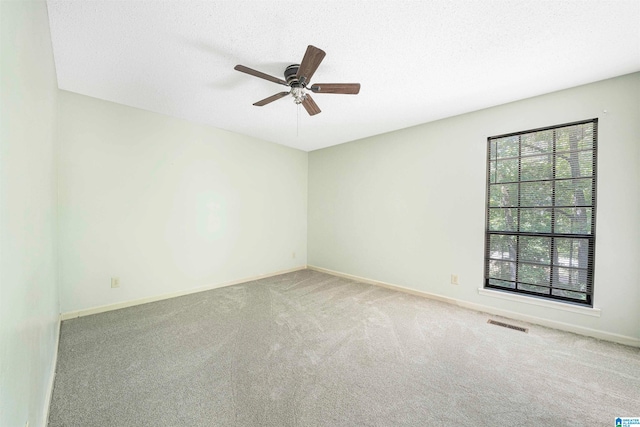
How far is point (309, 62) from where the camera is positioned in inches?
70.4

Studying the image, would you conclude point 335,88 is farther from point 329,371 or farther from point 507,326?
point 507,326

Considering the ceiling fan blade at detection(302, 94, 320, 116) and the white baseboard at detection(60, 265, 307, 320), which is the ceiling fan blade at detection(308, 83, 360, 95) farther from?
the white baseboard at detection(60, 265, 307, 320)

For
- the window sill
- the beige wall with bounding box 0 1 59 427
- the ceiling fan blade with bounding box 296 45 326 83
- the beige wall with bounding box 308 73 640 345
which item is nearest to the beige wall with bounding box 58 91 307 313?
the beige wall with bounding box 308 73 640 345

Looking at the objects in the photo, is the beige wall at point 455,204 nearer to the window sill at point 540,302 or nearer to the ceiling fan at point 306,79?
the window sill at point 540,302

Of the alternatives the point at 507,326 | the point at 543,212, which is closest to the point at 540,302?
the point at 507,326

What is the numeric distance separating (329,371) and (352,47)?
255 centimetres

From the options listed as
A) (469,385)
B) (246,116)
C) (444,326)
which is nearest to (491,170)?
(444,326)

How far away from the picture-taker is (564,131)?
8.84 feet

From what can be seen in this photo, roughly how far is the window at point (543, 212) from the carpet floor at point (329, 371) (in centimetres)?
55

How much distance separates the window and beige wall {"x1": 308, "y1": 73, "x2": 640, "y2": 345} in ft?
0.38

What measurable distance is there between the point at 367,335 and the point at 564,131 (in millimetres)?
3057

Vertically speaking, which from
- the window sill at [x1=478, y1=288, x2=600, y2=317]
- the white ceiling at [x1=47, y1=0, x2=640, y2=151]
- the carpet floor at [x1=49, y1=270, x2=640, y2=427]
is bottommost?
the carpet floor at [x1=49, y1=270, x2=640, y2=427]

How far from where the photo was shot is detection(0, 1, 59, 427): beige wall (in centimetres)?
75

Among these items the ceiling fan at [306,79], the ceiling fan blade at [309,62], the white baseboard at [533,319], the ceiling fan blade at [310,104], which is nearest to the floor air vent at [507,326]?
the white baseboard at [533,319]
